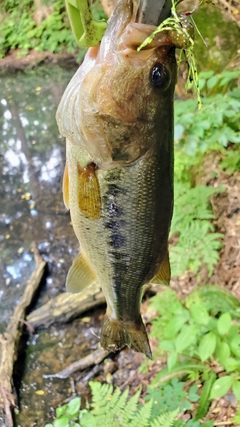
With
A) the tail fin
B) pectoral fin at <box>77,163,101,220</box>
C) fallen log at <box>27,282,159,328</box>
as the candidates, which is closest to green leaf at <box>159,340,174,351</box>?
the tail fin

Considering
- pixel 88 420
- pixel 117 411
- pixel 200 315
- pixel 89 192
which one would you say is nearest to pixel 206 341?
pixel 200 315

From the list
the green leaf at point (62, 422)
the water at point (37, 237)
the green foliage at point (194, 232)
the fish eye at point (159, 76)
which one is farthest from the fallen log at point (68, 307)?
the fish eye at point (159, 76)

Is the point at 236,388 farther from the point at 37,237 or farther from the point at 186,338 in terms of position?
the point at 37,237

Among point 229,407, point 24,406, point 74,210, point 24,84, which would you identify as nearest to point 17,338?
point 24,406

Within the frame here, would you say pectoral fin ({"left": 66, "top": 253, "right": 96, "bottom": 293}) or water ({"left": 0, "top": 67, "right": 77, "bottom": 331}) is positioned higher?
pectoral fin ({"left": 66, "top": 253, "right": 96, "bottom": 293})

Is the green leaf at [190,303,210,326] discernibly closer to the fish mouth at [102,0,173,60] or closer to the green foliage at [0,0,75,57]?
the fish mouth at [102,0,173,60]

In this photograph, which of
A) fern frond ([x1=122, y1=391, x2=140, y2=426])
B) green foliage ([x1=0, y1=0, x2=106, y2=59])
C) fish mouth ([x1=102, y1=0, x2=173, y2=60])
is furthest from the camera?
green foliage ([x1=0, y1=0, x2=106, y2=59])

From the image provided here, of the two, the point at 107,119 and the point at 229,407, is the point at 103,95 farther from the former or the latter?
the point at 229,407

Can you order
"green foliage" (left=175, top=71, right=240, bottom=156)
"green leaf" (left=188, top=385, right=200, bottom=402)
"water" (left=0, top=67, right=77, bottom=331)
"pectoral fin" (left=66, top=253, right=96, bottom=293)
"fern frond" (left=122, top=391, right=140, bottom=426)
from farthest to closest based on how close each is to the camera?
"water" (left=0, top=67, right=77, bottom=331), "green foliage" (left=175, top=71, right=240, bottom=156), "green leaf" (left=188, top=385, right=200, bottom=402), "fern frond" (left=122, top=391, right=140, bottom=426), "pectoral fin" (left=66, top=253, right=96, bottom=293)
